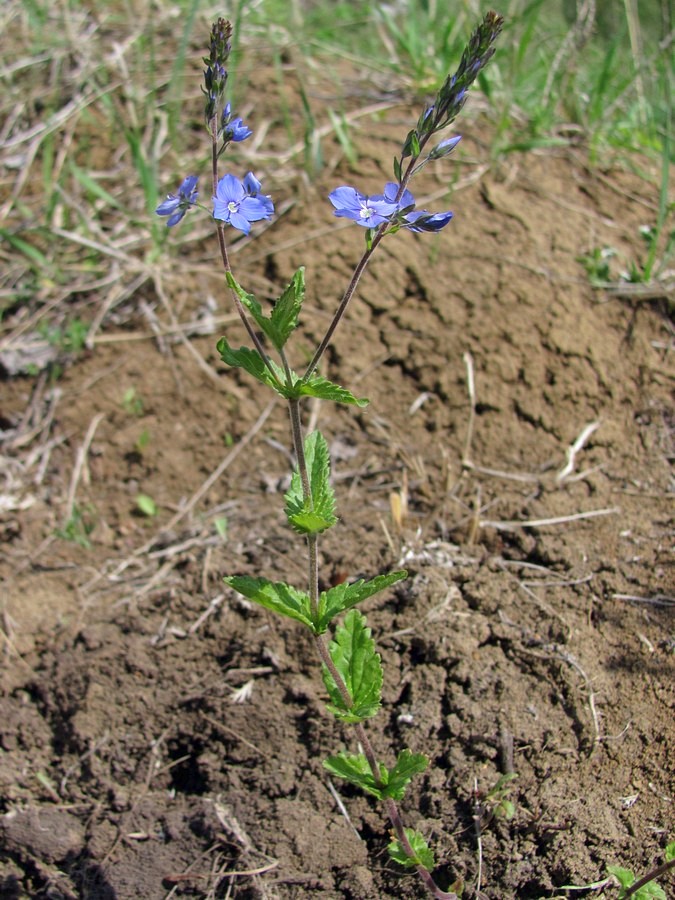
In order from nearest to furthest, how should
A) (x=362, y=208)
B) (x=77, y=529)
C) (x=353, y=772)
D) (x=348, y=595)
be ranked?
(x=362, y=208) → (x=348, y=595) → (x=353, y=772) → (x=77, y=529)

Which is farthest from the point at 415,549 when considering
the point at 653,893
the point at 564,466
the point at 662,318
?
the point at 662,318

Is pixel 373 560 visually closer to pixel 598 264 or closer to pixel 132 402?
pixel 132 402

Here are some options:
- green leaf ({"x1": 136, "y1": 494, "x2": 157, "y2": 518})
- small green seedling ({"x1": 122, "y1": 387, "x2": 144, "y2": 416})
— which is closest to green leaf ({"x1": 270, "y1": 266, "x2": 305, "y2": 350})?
green leaf ({"x1": 136, "y1": 494, "x2": 157, "y2": 518})

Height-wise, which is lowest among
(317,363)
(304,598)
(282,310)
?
(304,598)

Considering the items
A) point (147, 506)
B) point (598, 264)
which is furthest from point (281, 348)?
point (598, 264)

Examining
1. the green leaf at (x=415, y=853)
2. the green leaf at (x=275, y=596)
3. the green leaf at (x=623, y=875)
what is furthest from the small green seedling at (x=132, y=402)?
the green leaf at (x=623, y=875)
